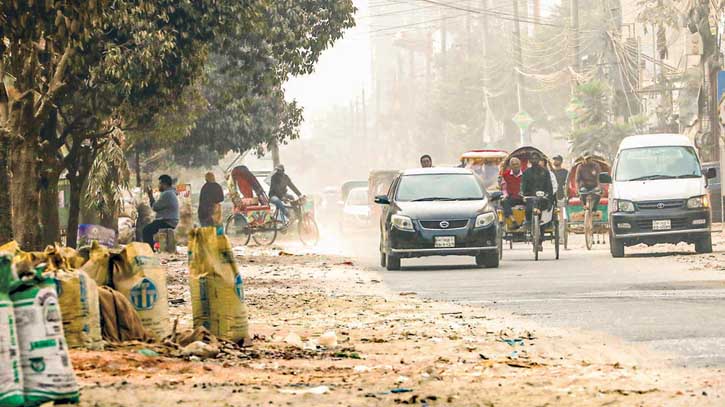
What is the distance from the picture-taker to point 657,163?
28172 millimetres

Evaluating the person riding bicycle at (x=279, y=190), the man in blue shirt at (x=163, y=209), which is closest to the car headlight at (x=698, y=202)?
the man in blue shirt at (x=163, y=209)

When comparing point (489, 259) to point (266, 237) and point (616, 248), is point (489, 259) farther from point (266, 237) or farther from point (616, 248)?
point (266, 237)

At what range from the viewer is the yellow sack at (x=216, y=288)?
1203 centimetres

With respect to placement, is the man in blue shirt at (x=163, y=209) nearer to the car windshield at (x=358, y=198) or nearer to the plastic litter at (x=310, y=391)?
the plastic litter at (x=310, y=391)

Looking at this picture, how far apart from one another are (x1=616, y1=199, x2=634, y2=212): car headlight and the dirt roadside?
11851 millimetres

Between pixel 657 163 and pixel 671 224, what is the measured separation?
5.80 feet

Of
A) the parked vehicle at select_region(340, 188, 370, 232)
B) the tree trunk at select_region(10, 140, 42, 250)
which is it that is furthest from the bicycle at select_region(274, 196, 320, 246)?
the parked vehicle at select_region(340, 188, 370, 232)

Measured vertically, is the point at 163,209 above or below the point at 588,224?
above

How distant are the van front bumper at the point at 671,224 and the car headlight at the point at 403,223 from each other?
4.44 metres

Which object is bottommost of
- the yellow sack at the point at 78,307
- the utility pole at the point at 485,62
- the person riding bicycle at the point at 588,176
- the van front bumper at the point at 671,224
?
the yellow sack at the point at 78,307

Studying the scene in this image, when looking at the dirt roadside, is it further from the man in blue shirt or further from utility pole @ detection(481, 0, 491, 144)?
utility pole @ detection(481, 0, 491, 144)

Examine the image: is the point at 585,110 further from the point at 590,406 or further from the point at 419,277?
the point at 590,406

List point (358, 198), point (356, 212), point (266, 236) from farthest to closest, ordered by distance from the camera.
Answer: point (358, 198) → point (356, 212) → point (266, 236)

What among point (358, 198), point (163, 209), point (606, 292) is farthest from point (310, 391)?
point (358, 198)
